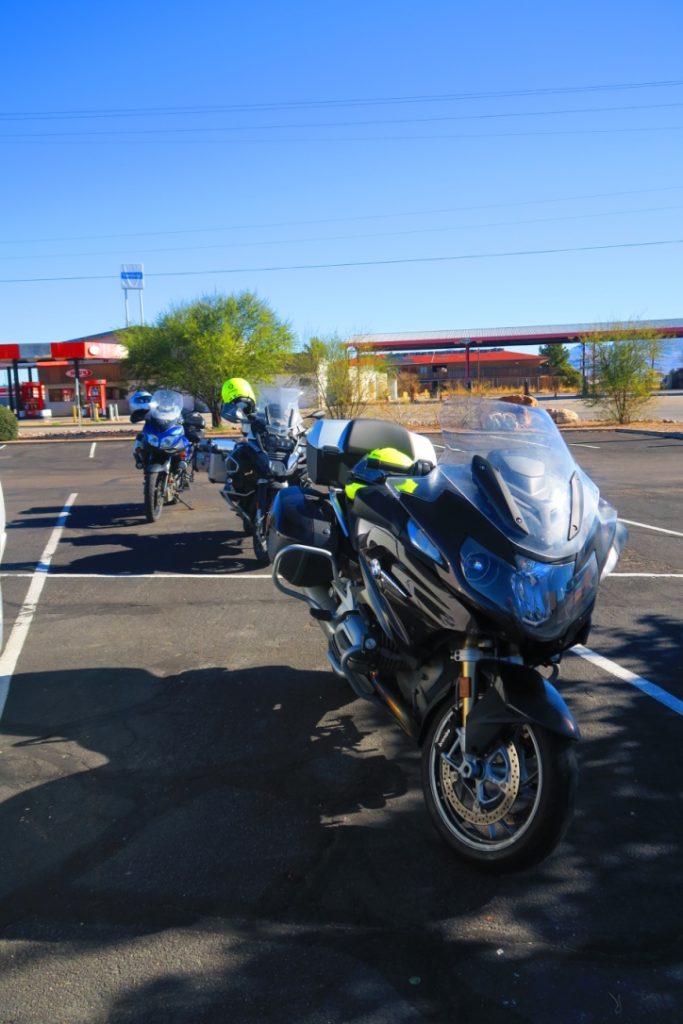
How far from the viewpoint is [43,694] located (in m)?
5.36

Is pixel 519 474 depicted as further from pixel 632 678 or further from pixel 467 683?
pixel 632 678

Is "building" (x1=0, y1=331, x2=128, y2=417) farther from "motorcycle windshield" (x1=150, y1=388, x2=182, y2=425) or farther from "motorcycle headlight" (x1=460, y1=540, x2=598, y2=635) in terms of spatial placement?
"motorcycle headlight" (x1=460, y1=540, x2=598, y2=635)

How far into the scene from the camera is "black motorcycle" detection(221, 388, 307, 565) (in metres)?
8.64

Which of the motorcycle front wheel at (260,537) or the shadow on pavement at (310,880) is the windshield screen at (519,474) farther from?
the motorcycle front wheel at (260,537)

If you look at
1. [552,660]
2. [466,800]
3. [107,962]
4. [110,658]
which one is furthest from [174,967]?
[110,658]

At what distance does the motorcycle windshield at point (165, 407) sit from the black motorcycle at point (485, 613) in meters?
7.88

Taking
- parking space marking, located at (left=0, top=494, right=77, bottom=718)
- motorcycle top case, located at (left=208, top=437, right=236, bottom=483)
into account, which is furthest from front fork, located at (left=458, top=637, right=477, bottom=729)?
motorcycle top case, located at (left=208, top=437, right=236, bottom=483)

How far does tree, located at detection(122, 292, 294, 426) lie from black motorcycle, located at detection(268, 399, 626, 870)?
34054mm

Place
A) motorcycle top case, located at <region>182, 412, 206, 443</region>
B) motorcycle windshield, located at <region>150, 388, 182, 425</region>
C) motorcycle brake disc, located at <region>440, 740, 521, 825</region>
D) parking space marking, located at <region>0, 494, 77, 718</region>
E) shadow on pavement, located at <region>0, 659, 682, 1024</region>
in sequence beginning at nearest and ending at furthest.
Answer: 1. shadow on pavement, located at <region>0, 659, 682, 1024</region>
2. motorcycle brake disc, located at <region>440, 740, 521, 825</region>
3. parking space marking, located at <region>0, 494, 77, 718</region>
4. motorcycle windshield, located at <region>150, 388, 182, 425</region>
5. motorcycle top case, located at <region>182, 412, 206, 443</region>

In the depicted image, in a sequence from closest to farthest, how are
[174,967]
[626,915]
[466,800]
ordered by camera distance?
1. [174,967]
2. [626,915]
3. [466,800]

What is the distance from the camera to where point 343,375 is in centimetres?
3512

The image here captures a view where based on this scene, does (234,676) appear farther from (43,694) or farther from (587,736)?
(587,736)

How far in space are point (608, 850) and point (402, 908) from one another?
90cm

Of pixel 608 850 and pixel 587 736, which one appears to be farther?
pixel 587 736
